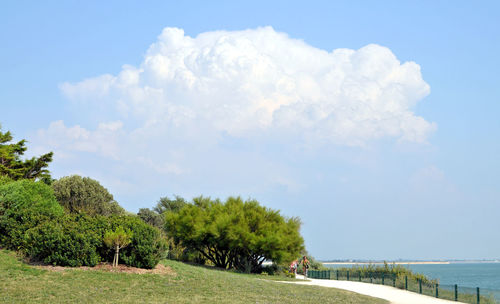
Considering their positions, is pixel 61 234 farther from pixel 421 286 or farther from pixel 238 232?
pixel 421 286

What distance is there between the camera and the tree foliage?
133 feet

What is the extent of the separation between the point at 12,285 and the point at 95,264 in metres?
4.72

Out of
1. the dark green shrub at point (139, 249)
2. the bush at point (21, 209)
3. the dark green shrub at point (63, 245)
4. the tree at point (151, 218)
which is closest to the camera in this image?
the dark green shrub at point (63, 245)

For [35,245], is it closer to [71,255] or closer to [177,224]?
[71,255]

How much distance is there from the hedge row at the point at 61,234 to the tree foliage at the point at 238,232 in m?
14.5

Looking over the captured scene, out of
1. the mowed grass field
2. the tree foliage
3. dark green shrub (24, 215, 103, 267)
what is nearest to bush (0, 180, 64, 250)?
the mowed grass field

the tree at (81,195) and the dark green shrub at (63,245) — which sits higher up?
the tree at (81,195)

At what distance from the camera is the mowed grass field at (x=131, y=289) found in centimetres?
1921

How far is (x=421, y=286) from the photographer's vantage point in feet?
102

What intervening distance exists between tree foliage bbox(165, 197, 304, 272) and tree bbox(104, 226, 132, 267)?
16547 millimetres

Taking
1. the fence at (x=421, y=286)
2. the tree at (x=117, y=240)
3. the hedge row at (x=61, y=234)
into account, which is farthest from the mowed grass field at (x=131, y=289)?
the fence at (x=421, y=286)

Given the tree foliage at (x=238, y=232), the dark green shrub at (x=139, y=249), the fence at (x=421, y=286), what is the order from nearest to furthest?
1. the dark green shrub at (x=139, y=249)
2. the fence at (x=421, y=286)
3. the tree foliage at (x=238, y=232)

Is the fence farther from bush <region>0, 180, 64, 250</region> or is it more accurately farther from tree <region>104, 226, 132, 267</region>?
bush <region>0, 180, 64, 250</region>

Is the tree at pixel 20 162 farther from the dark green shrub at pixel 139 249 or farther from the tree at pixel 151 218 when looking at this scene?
the dark green shrub at pixel 139 249
